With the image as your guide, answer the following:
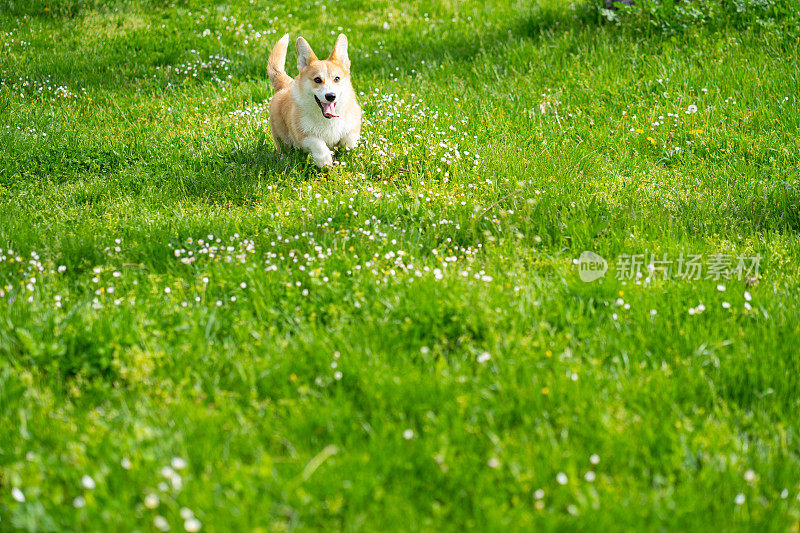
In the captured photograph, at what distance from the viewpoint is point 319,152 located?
566cm

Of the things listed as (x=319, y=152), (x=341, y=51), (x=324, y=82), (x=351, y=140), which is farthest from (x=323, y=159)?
(x=341, y=51)

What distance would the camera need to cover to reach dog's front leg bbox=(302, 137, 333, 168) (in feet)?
18.5

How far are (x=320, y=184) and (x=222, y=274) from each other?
1665 millimetres

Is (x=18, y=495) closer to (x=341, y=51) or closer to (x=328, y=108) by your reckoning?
(x=328, y=108)

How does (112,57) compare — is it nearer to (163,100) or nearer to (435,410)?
(163,100)

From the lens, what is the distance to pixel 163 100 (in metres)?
7.46

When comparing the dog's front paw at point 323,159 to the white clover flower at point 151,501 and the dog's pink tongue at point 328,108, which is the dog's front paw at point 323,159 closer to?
the dog's pink tongue at point 328,108

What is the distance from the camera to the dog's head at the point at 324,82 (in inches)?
219
